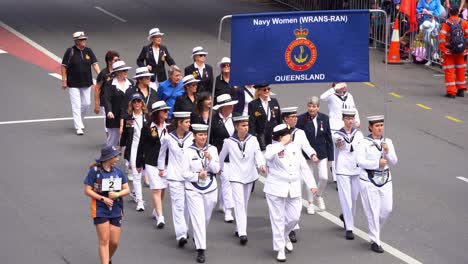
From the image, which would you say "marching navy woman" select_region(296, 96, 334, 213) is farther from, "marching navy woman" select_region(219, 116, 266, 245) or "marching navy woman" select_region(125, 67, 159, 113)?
"marching navy woman" select_region(125, 67, 159, 113)

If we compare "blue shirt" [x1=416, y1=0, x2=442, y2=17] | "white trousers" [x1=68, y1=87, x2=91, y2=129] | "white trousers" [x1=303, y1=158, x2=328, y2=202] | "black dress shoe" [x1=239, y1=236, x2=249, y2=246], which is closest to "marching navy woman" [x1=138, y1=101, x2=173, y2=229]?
"black dress shoe" [x1=239, y1=236, x2=249, y2=246]

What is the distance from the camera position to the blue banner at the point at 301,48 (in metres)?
15.2

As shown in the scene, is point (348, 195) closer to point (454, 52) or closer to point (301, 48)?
point (301, 48)

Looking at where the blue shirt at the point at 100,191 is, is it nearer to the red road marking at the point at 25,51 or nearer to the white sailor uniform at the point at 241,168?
the white sailor uniform at the point at 241,168

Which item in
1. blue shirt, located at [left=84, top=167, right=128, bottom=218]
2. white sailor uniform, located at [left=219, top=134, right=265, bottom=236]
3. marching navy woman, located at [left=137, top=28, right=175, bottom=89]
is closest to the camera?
blue shirt, located at [left=84, top=167, right=128, bottom=218]

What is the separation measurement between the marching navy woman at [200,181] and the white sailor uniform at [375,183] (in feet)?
6.82

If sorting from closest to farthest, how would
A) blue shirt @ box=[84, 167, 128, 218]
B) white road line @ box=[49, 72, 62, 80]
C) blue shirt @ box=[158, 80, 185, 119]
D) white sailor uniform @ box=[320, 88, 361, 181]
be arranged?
blue shirt @ box=[84, 167, 128, 218] → white sailor uniform @ box=[320, 88, 361, 181] → blue shirt @ box=[158, 80, 185, 119] → white road line @ box=[49, 72, 62, 80]

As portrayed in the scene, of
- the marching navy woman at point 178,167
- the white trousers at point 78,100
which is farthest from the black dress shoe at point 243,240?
the white trousers at point 78,100

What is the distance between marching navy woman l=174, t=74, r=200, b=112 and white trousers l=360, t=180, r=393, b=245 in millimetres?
3685

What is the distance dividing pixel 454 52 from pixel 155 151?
11343mm

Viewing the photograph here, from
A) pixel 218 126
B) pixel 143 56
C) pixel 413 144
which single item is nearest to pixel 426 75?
pixel 413 144

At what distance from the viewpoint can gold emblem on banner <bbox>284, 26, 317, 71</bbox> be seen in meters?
15.3

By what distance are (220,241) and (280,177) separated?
4.90ft

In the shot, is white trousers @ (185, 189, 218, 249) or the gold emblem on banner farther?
the gold emblem on banner
